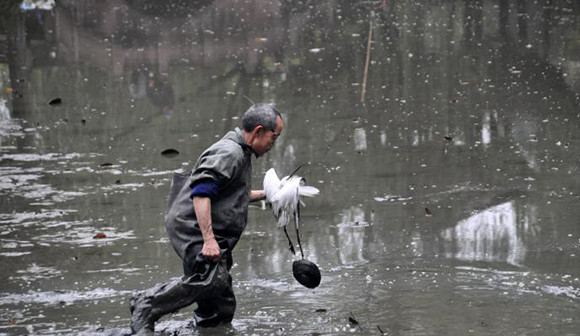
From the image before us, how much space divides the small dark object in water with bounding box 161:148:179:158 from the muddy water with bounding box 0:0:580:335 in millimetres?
63

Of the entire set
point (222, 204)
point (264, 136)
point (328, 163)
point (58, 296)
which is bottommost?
point (58, 296)

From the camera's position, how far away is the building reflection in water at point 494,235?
6.92 m

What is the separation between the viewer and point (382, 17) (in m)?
16.5

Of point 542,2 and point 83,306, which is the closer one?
point 83,306

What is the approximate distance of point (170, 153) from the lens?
959 cm

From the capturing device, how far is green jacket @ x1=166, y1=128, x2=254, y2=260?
5344mm

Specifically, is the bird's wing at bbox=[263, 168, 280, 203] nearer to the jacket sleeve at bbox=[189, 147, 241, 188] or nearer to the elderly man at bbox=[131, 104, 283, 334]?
the elderly man at bbox=[131, 104, 283, 334]

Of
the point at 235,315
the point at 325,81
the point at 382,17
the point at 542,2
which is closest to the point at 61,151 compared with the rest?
the point at 325,81

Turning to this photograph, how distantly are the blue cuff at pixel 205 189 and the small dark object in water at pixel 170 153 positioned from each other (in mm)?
4289

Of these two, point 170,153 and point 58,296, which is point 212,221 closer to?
point 58,296

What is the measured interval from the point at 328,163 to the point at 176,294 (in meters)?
3.94

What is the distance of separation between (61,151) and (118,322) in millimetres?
4205

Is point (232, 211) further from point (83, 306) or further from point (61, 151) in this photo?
point (61, 151)

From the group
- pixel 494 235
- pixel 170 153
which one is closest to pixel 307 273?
pixel 494 235
